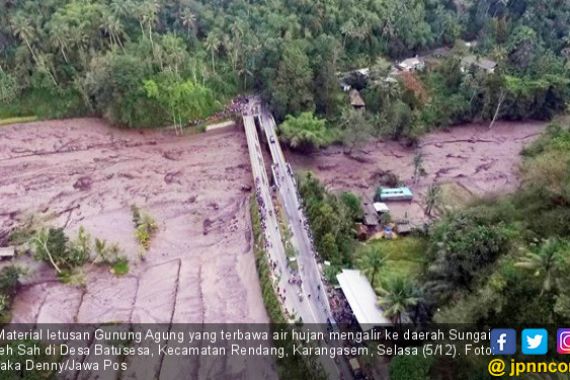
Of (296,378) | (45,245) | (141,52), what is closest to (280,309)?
(296,378)

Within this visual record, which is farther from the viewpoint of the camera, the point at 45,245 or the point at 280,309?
the point at 45,245

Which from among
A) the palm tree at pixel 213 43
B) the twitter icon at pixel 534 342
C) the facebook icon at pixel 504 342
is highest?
the palm tree at pixel 213 43

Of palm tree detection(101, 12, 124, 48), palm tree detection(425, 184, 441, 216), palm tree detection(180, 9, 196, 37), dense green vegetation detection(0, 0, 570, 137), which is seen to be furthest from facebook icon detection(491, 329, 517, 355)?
palm tree detection(101, 12, 124, 48)

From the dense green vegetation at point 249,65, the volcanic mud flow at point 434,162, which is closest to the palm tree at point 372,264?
the volcanic mud flow at point 434,162

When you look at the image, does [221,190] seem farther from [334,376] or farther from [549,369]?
[549,369]

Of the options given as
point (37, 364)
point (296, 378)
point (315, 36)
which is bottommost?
point (296, 378)

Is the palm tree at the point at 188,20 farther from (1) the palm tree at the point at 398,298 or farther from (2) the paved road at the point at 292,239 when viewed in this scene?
(1) the palm tree at the point at 398,298
